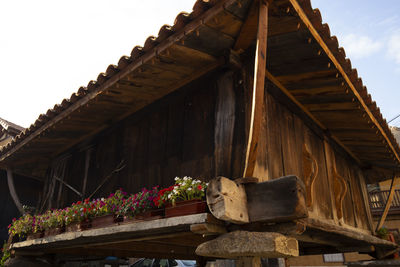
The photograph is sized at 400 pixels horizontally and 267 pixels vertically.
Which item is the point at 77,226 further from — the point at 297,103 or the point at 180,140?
the point at 297,103

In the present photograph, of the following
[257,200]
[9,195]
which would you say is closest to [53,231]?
[257,200]

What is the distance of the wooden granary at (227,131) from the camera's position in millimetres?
2555

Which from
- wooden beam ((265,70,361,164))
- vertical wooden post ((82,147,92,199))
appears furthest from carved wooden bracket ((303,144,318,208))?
vertical wooden post ((82,147,92,199))

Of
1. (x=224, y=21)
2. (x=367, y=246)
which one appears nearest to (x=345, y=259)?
(x=367, y=246)

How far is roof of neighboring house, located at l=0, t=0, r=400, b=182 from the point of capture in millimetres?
2938

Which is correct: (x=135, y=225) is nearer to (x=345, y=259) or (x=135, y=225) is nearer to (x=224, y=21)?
(x=224, y=21)

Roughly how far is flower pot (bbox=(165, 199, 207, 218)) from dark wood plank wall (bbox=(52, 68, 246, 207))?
554 millimetres

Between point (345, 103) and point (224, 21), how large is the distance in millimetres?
2423

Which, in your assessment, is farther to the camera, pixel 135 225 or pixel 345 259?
pixel 345 259

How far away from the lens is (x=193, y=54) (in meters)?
3.44

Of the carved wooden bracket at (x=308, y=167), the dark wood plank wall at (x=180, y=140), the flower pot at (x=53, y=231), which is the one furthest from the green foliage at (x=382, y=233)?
the flower pot at (x=53, y=231)

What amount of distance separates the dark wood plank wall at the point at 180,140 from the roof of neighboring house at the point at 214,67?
0.69 ft

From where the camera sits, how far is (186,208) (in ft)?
9.24

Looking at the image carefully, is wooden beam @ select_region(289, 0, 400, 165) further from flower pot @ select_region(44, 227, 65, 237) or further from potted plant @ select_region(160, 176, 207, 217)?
flower pot @ select_region(44, 227, 65, 237)
